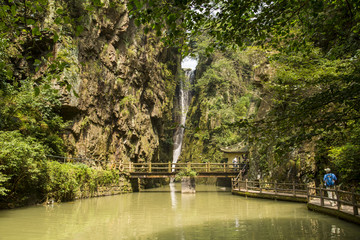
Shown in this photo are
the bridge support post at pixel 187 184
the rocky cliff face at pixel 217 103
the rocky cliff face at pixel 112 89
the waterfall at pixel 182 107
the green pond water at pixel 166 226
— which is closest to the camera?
the green pond water at pixel 166 226

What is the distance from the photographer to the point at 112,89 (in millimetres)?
22844

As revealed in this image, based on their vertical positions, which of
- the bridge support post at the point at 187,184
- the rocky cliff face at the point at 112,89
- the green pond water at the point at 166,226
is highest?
the rocky cliff face at the point at 112,89

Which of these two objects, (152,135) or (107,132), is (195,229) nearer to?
(107,132)

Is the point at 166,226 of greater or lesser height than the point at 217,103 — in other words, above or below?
below

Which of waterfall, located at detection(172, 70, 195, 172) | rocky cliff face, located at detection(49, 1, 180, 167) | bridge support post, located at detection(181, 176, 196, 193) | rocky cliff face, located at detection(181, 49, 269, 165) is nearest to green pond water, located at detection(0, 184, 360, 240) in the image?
rocky cliff face, located at detection(49, 1, 180, 167)

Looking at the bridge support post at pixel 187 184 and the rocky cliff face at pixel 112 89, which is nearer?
the rocky cliff face at pixel 112 89

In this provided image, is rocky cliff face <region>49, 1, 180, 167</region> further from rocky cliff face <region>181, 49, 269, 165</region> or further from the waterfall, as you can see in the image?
the waterfall

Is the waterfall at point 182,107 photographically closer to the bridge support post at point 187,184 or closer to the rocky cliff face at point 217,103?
the rocky cliff face at point 217,103

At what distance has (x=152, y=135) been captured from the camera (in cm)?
2797

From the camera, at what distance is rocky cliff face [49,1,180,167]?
19500 millimetres

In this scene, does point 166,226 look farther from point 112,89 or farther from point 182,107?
point 182,107

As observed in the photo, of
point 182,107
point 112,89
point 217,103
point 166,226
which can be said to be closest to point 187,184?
point 112,89

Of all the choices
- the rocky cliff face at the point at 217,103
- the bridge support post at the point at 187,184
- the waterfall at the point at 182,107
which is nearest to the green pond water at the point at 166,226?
the bridge support post at the point at 187,184

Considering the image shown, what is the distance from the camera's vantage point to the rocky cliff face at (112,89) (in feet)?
64.0
